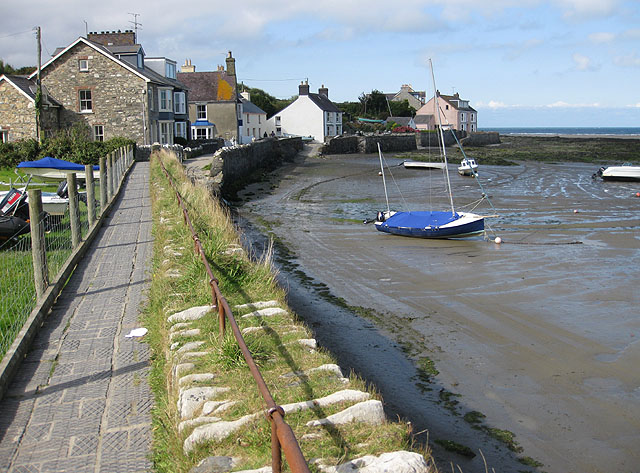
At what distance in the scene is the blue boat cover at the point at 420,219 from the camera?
19750 mm

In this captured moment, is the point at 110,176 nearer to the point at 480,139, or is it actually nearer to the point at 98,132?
the point at 98,132

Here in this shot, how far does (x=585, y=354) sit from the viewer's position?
9477 millimetres

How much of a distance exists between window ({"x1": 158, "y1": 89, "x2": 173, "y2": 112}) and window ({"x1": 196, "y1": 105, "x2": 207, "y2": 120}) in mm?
14182

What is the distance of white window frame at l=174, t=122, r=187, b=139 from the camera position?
5108 centimetres

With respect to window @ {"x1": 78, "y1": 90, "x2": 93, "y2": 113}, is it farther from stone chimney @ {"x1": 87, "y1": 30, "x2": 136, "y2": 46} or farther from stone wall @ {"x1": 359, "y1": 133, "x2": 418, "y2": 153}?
stone wall @ {"x1": 359, "y1": 133, "x2": 418, "y2": 153}

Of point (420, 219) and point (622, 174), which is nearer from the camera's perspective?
point (420, 219)

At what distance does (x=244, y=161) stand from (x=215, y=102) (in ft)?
87.5

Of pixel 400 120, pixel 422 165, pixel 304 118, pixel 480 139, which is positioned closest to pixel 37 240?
pixel 422 165

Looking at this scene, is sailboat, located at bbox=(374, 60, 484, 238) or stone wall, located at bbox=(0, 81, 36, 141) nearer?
sailboat, located at bbox=(374, 60, 484, 238)

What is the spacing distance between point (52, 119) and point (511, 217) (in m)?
30.4

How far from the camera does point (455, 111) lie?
10312 cm

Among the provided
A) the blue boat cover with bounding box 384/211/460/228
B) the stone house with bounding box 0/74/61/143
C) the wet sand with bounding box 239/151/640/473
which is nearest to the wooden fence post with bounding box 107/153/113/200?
the wet sand with bounding box 239/151/640/473

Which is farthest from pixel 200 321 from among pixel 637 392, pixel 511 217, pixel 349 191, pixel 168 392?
pixel 349 191

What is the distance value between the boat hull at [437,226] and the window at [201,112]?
4593 centimetres
